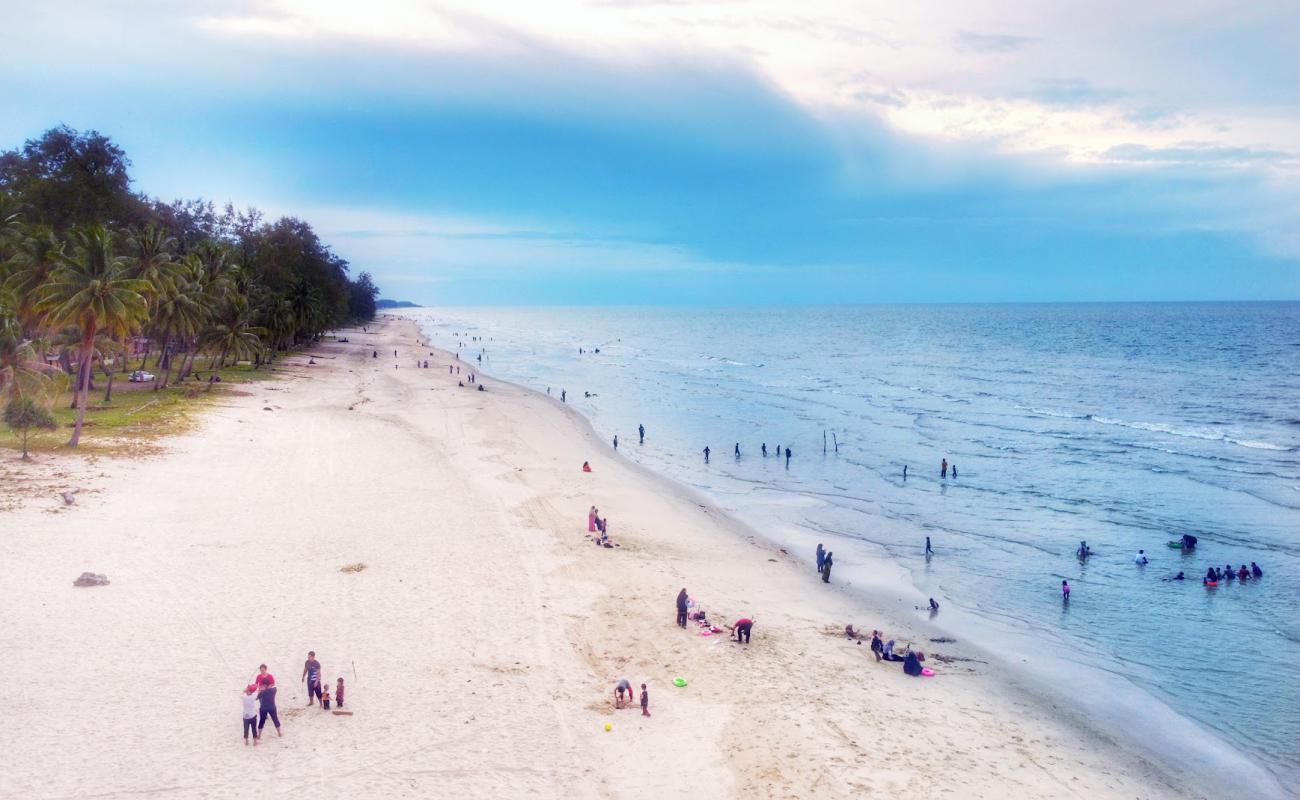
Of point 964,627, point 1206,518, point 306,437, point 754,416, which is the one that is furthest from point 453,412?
point 1206,518

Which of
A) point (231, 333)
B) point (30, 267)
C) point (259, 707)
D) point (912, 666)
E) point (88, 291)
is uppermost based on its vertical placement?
point (30, 267)

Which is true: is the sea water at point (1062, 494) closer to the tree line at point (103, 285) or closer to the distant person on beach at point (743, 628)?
the distant person on beach at point (743, 628)

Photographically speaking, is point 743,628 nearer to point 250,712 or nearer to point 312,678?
point 312,678

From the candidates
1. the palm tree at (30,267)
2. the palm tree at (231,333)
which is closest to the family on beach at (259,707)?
the palm tree at (30,267)

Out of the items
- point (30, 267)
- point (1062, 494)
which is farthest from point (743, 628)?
point (30, 267)

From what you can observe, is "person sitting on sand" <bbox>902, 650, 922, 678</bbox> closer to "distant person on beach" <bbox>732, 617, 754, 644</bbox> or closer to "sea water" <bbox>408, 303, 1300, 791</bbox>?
"distant person on beach" <bbox>732, 617, 754, 644</bbox>

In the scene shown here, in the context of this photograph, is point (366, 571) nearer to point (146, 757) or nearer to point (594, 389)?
point (146, 757)

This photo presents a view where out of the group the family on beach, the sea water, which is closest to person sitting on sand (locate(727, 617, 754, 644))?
the sea water
